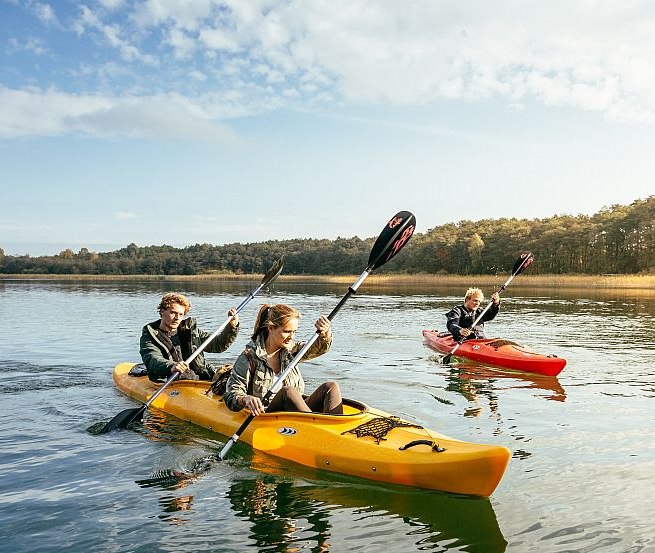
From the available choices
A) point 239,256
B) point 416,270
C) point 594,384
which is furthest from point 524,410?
point 239,256

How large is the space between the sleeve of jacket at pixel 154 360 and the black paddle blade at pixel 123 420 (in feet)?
1.86

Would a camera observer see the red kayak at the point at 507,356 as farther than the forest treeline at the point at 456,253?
No

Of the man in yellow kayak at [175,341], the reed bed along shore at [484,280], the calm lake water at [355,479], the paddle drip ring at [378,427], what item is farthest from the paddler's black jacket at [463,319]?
the reed bed along shore at [484,280]

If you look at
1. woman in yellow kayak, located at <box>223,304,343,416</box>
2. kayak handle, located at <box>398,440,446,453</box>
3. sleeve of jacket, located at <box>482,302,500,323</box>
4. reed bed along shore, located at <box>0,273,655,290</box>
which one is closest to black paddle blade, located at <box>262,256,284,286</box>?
woman in yellow kayak, located at <box>223,304,343,416</box>

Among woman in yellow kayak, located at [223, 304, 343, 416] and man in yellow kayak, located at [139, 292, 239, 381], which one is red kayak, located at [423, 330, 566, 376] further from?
woman in yellow kayak, located at [223, 304, 343, 416]

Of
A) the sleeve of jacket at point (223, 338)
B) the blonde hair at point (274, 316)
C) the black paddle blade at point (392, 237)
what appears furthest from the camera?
the sleeve of jacket at point (223, 338)

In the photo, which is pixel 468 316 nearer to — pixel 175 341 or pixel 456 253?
pixel 175 341

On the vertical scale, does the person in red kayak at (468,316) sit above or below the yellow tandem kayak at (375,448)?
above

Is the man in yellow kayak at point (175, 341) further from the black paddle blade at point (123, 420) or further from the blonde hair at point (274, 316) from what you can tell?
the blonde hair at point (274, 316)

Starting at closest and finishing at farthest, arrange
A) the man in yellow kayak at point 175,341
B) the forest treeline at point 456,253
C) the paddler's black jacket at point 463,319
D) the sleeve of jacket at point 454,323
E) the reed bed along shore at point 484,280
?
1. the man in yellow kayak at point 175,341
2. the sleeve of jacket at point 454,323
3. the paddler's black jacket at point 463,319
4. the reed bed along shore at point 484,280
5. the forest treeline at point 456,253

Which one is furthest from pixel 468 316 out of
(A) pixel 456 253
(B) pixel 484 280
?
(A) pixel 456 253

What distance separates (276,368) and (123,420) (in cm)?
212

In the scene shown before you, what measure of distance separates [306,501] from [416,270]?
73.6 metres

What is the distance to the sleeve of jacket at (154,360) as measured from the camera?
25.2ft
